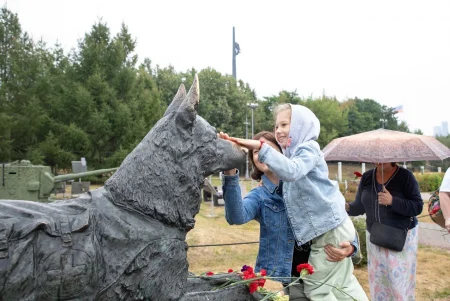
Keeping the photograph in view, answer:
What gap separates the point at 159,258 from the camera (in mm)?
1723

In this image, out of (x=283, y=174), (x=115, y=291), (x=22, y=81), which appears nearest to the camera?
→ (x=115, y=291)

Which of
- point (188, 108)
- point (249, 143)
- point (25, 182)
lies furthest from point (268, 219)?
point (25, 182)

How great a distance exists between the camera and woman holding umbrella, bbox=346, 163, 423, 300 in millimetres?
3488

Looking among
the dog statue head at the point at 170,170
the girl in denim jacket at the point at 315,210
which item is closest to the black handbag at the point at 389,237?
the girl in denim jacket at the point at 315,210

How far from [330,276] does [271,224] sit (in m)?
0.47

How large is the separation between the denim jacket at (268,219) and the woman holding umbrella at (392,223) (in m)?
1.61

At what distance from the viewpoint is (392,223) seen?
352 centimetres

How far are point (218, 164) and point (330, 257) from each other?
37.0 inches

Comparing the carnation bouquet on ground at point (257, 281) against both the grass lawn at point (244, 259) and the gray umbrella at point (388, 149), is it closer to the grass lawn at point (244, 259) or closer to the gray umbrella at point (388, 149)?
the gray umbrella at point (388, 149)

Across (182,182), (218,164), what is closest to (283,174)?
(218,164)

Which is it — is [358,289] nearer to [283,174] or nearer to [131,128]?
[283,174]

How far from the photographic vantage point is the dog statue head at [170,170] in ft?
5.82

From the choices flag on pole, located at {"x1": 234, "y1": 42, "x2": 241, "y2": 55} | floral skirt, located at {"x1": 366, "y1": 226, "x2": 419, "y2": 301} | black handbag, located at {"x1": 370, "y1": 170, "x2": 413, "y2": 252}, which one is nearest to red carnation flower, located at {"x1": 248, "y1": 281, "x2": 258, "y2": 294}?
black handbag, located at {"x1": 370, "y1": 170, "x2": 413, "y2": 252}

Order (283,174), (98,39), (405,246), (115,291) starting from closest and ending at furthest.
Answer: (115,291) → (283,174) → (405,246) → (98,39)
